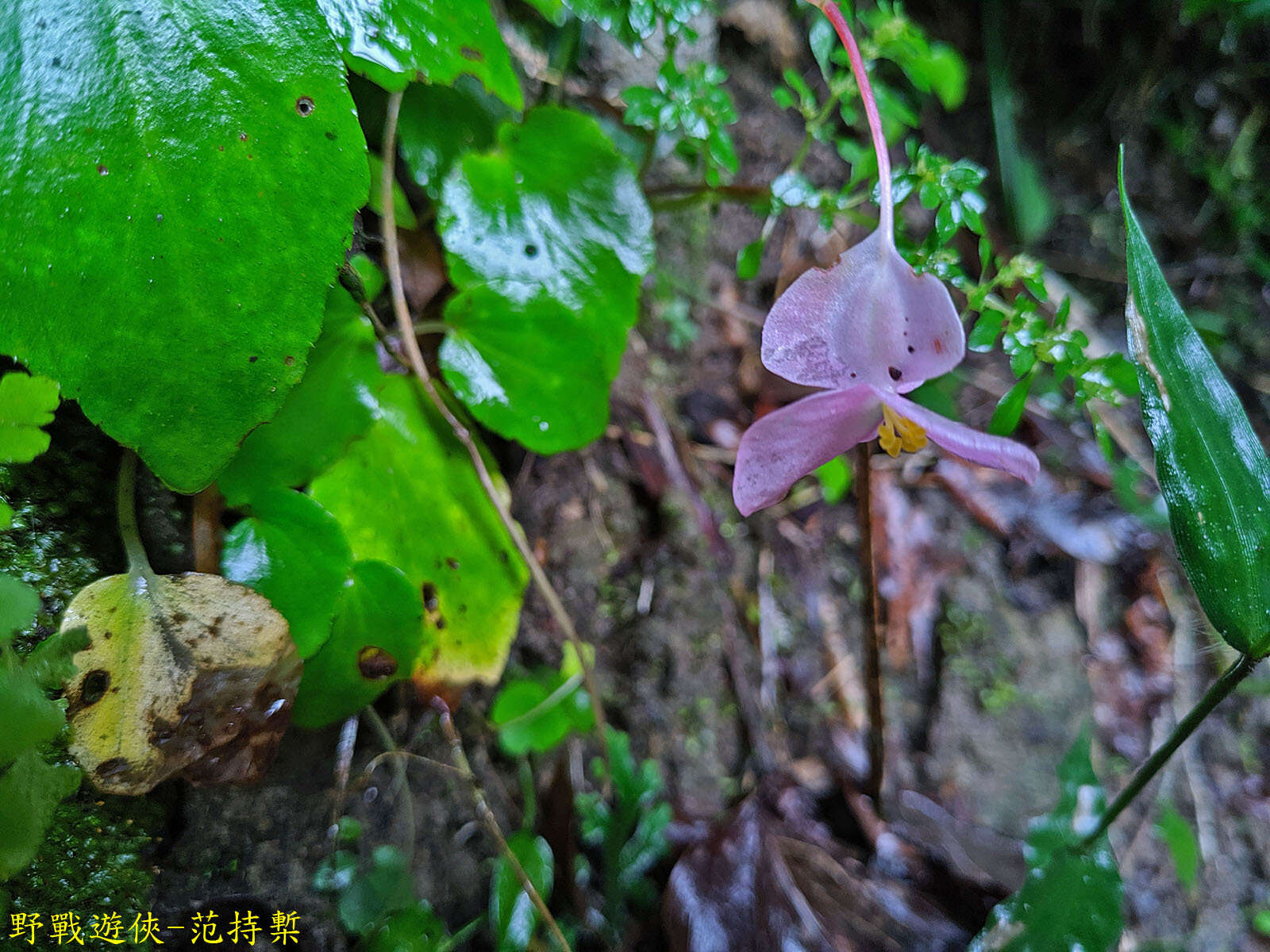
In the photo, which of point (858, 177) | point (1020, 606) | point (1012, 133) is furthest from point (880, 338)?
point (1012, 133)

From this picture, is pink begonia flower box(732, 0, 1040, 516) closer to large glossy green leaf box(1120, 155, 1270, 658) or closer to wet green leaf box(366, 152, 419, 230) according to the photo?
large glossy green leaf box(1120, 155, 1270, 658)

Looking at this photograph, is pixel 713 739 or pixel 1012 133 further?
pixel 1012 133

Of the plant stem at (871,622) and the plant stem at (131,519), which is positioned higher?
the plant stem at (131,519)

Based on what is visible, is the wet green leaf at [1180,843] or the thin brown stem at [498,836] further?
the wet green leaf at [1180,843]

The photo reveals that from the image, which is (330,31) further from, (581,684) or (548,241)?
(581,684)

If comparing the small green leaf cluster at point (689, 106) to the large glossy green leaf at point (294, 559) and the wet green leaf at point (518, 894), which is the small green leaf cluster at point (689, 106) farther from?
the wet green leaf at point (518, 894)

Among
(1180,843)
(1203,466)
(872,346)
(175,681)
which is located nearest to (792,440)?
(872,346)

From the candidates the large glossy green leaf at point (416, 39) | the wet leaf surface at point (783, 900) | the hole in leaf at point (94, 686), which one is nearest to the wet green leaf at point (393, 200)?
the large glossy green leaf at point (416, 39)
